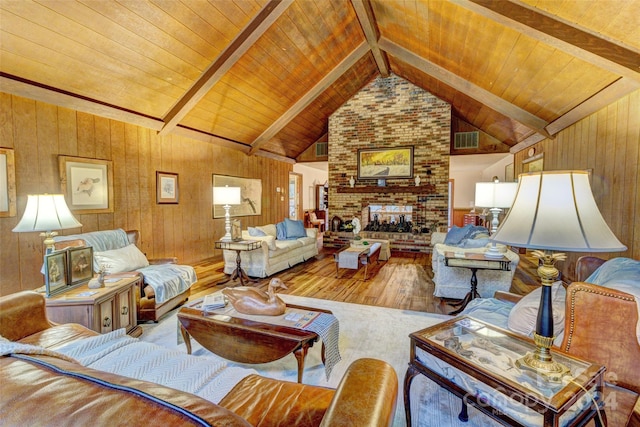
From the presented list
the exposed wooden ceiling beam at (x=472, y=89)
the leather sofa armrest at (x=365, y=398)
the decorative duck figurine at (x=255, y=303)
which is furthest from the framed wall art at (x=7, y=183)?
the exposed wooden ceiling beam at (x=472, y=89)

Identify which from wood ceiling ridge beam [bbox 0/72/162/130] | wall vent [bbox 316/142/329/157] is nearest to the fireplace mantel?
wall vent [bbox 316/142/329/157]

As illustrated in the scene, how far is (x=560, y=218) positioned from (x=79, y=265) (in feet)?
10.5

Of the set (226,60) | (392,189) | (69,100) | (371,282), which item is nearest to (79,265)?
(69,100)

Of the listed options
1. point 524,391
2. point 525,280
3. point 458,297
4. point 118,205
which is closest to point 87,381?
point 524,391

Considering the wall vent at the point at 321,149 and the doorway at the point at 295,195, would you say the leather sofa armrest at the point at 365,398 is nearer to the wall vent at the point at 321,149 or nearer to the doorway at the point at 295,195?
the wall vent at the point at 321,149

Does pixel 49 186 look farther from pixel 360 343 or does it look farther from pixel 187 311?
pixel 360 343

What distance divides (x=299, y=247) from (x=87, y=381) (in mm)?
4829

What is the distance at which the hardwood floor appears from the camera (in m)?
3.61

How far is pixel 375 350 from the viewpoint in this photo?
7.92 ft

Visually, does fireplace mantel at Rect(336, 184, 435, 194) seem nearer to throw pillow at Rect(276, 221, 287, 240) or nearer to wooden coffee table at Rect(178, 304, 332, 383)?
throw pillow at Rect(276, 221, 287, 240)

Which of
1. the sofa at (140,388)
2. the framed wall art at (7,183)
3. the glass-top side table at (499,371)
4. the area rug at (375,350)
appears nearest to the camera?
the sofa at (140,388)

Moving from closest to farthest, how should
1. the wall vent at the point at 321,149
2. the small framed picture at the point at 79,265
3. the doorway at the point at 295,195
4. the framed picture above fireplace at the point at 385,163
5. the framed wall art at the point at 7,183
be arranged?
the small framed picture at the point at 79,265 < the framed wall art at the point at 7,183 < the framed picture above fireplace at the point at 385,163 < the wall vent at the point at 321,149 < the doorway at the point at 295,195

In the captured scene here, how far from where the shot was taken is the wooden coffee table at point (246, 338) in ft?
6.00

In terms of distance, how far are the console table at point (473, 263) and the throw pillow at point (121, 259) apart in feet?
11.1
